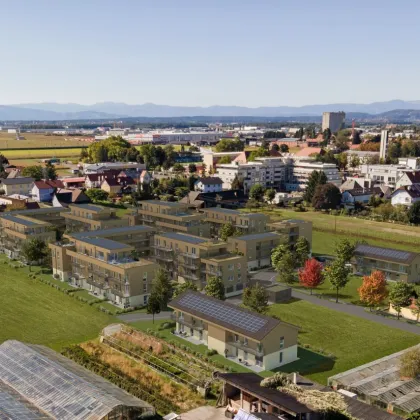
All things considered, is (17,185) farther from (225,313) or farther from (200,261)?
(225,313)

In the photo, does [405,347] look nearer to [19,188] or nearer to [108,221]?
[108,221]

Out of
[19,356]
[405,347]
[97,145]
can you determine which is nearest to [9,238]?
[19,356]

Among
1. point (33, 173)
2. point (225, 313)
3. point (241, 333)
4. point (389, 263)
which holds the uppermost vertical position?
point (33, 173)

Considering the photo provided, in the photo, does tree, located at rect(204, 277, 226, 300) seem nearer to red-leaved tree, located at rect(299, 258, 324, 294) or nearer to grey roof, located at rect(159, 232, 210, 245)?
grey roof, located at rect(159, 232, 210, 245)

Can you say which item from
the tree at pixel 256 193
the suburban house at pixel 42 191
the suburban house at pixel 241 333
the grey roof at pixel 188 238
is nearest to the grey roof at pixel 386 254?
the grey roof at pixel 188 238

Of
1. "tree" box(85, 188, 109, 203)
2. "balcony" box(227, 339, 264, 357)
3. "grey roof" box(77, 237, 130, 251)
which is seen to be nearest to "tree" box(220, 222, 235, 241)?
"grey roof" box(77, 237, 130, 251)

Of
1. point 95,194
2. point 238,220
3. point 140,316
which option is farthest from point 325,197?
point 140,316
